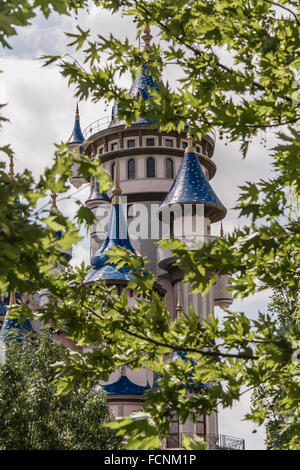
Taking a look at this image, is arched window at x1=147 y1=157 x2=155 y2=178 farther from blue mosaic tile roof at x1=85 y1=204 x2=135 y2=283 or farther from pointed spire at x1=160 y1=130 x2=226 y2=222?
blue mosaic tile roof at x1=85 y1=204 x2=135 y2=283

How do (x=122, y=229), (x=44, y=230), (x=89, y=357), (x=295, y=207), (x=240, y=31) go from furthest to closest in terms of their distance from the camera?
(x=122, y=229) < (x=295, y=207) < (x=240, y=31) < (x=89, y=357) < (x=44, y=230)

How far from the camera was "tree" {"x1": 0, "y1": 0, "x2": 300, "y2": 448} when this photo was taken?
653cm

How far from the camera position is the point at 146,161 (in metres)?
44.9

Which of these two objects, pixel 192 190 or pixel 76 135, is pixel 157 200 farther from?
pixel 76 135

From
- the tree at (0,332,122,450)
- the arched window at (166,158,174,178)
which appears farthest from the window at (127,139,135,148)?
the tree at (0,332,122,450)

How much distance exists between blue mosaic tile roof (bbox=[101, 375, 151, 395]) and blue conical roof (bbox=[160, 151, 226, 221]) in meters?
10.6

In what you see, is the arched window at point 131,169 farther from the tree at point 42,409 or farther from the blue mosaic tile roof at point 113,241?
the tree at point 42,409

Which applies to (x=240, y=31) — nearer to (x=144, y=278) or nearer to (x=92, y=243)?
(x=144, y=278)

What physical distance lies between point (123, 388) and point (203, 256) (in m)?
27.5

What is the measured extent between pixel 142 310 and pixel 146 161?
37.9 metres

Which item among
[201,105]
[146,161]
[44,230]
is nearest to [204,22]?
[201,105]

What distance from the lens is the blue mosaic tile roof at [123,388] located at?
32906mm

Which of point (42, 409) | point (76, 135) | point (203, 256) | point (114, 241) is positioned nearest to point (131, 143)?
point (76, 135)

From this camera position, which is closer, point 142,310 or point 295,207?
point 142,310
